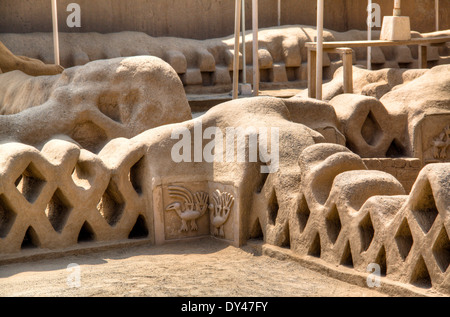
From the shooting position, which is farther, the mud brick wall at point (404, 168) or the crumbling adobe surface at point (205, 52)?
the crumbling adobe surface at point (205, 52)

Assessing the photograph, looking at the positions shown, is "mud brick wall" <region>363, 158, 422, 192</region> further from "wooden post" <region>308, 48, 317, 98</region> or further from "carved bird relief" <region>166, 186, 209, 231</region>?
"carved bird relief" <region>166, 186, 209, 231</region>

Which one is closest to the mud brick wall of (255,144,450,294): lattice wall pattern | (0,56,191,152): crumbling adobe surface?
(0,56,191,152): crumbling adobe surface

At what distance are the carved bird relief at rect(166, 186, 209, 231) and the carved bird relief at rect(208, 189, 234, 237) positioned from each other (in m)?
0.10

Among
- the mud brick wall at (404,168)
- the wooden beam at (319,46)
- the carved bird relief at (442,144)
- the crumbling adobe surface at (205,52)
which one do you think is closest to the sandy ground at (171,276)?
the mud brick wall at (404,168)

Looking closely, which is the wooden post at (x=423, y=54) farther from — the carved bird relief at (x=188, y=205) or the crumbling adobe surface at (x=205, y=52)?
the carved bird relief at (x=188, y=205)

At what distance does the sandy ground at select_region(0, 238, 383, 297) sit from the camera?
4848mm

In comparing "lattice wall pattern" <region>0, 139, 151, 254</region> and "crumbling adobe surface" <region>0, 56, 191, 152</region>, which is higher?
"crumbling adobe surface" <region>0, 56, 191, 152</region>

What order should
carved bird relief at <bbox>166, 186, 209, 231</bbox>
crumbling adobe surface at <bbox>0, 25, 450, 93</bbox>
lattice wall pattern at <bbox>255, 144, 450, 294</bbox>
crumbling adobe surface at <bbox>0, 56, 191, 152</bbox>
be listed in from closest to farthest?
lattice wall pattern at <bbox>255, 144, 450, 294</bbox>
carved bird relief at <bbox>166, 186, 209, 231</bbox>
crumbling adobe surface at <bbox>0, 56, 191, 152</bbox>
crumbling adobe surface at <bbox>0, 25, 450, 93</bbox>

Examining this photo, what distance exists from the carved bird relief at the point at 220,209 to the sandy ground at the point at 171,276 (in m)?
0.20

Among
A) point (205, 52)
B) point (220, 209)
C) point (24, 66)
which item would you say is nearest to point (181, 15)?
point (205, 52)

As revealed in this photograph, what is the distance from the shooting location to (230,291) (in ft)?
15.9

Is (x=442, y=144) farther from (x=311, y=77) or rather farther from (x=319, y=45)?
(x=311, y=77)

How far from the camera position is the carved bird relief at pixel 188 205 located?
20.7 ft

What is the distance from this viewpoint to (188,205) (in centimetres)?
636
